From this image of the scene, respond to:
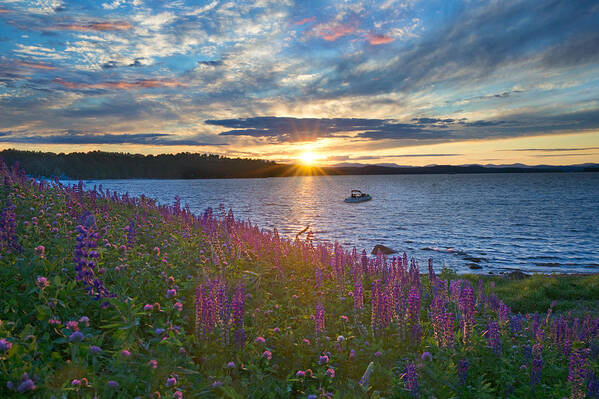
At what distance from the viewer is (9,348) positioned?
316cm

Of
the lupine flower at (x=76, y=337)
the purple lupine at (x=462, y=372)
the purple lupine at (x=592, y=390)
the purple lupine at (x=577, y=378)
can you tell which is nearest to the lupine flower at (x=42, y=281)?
the lupine flower at (x=76, y=337)

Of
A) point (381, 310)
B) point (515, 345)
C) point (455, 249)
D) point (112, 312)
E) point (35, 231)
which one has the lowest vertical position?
point (455, 249)

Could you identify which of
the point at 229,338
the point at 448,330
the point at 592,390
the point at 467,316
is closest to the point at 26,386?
the point at 229,338

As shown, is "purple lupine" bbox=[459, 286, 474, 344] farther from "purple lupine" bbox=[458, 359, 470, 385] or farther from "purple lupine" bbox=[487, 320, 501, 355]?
"purple lupine" bbox=[458, 359, 470, 385]

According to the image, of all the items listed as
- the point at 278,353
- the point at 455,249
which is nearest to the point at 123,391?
the point at 278,353

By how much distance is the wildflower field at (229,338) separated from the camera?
3.62m

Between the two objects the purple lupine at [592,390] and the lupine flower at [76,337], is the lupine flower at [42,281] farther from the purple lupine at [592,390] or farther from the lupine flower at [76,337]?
the purple lupine at [592,390]

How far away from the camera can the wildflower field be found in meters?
3.62

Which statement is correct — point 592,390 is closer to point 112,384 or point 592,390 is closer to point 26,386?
point 112,384

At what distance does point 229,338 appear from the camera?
4.99 meters

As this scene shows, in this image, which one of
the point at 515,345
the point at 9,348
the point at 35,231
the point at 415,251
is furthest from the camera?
the point at 415,251

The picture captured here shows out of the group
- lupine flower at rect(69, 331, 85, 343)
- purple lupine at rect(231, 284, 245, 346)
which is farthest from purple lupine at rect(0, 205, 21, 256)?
purple lupine at rect(231, 284, 245, 346)

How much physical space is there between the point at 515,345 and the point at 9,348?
7.05 meters

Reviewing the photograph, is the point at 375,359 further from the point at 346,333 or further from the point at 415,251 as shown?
the point at 415,251
